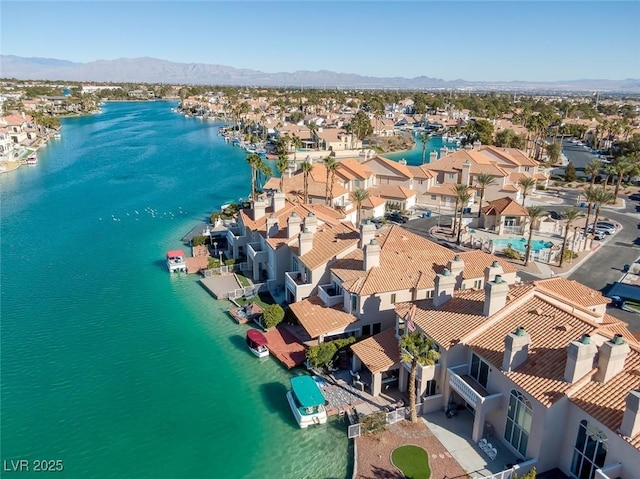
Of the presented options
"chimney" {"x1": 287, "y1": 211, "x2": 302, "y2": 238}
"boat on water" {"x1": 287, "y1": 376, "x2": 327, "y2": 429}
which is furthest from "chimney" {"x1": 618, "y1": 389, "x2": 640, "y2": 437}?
"chimney" {"x1": 287, "y1": 211, "x2": 302, "y2": 238}

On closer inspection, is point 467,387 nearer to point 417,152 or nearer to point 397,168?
point 397,168

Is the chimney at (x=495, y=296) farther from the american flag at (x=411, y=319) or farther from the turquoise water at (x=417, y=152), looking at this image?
the turquoise water at (x=417, y=152)

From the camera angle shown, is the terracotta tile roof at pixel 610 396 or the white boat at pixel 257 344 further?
the white boat at pixel 257 344

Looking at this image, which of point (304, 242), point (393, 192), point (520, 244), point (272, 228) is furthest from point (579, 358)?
point (393, 192)

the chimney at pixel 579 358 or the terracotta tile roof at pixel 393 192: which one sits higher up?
the chimney at pixel 579 358

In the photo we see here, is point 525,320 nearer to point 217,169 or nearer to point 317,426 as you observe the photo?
point 317,426

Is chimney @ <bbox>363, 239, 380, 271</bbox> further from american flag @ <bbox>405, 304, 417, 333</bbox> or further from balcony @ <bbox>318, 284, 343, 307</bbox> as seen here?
american flag @ <bbox>405, 304, 417, 333</bbox>

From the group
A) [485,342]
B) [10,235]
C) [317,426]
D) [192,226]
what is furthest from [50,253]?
[485,342]

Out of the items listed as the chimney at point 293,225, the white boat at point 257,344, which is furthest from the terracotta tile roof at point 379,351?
the chimney at point 293,225
